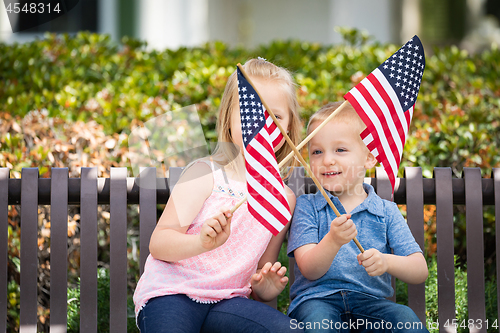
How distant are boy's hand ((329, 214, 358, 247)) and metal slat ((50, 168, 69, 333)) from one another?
4.04 feet

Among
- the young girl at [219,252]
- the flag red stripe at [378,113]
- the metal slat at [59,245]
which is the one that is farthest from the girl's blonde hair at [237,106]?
the metal slat at [59,245]

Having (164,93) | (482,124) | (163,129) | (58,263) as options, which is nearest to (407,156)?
(482,124)

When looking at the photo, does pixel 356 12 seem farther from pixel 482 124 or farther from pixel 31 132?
pixel 31 132

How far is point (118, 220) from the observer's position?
238cm

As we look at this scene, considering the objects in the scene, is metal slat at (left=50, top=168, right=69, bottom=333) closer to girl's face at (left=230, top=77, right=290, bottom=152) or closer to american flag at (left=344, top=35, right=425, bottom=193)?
girl's face at (left=230, top=77, right=290, bottom=152)

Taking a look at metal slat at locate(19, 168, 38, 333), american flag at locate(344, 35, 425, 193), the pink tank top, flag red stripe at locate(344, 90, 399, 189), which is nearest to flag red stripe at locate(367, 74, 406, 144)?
american flag at locate(344, 35, 425, 193)

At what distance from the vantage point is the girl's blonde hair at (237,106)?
7.32ft

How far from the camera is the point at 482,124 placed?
336cm

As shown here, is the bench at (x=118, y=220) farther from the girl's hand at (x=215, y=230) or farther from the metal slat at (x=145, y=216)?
the girl's hand at (x=215, y=230)

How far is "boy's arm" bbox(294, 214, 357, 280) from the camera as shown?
74.5 inches

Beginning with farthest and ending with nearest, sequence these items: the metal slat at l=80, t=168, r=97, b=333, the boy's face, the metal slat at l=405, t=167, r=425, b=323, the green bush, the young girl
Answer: the green bush, the metal slat at l=405, t=167, r=425, b=323, the metal slat at l=80, t=168, r=97, b=333, the boy's face, the young girl

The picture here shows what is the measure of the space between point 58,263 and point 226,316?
848 mm

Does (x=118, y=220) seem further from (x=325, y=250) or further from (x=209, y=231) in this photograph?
(x=325, y=250)

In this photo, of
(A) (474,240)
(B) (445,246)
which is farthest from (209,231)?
(A) (474,240)
